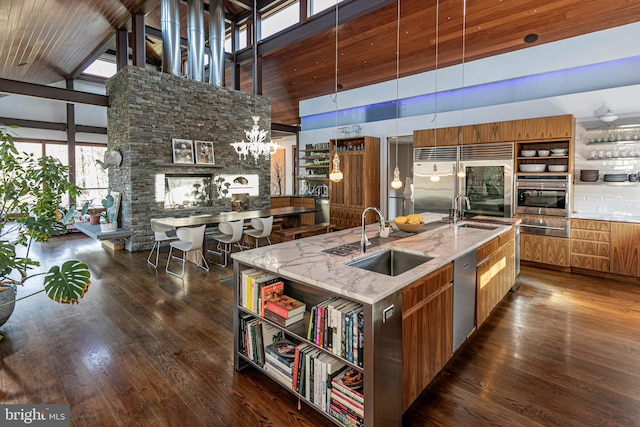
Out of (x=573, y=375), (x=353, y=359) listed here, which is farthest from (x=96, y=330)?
(x=573, y=375)

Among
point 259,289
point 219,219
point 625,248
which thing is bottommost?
point 625,248

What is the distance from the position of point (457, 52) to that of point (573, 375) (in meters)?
5.63

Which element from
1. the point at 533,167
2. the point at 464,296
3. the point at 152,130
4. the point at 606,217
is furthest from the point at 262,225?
the point at 606,217

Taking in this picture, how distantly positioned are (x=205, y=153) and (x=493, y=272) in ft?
19.2

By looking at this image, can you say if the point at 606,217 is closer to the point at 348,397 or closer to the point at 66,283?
the point at 348,397

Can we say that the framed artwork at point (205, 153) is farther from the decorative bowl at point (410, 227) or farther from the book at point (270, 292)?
the book at point (270, 292)

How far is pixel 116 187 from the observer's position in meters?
6.62

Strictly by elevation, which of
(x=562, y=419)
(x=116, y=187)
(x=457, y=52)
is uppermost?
(x=457, y=52)

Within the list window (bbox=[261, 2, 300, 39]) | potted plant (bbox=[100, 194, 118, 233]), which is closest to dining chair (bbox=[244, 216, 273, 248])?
potted plant (bbox=[100, 194, 118, 233])

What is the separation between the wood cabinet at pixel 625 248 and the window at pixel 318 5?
18.0 ft

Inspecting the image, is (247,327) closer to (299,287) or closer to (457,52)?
(299,287)

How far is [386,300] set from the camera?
169 cm

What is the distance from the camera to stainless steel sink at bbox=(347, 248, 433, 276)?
8.15 feet

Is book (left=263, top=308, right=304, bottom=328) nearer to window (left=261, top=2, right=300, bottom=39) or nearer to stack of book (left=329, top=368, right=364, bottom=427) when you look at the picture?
stack of book (left=329, top=368, right=364, bottom=427)
